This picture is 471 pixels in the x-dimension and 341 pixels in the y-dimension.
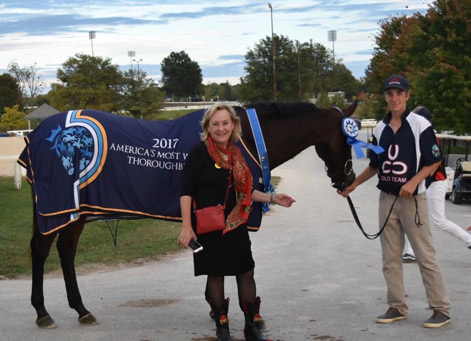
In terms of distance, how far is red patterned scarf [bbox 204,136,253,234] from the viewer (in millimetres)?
5750

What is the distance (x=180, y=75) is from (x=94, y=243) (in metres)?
131

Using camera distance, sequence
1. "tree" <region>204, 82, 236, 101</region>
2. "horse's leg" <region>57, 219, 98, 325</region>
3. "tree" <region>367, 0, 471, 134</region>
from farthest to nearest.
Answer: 1. "tree" <region>204, 82, 236, 101</region>
2. "tree" <region>367, 0, 471, 134</region>
3. "horse's leg" <region>57, 219, 98, 325</region>

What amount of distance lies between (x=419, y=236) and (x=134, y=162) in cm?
264

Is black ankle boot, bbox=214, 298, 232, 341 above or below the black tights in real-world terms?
below

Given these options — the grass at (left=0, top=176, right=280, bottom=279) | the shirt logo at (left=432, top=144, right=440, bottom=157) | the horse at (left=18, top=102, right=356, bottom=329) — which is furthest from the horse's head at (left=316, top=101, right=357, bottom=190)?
the grass at (left=0, top=176, right=280, bottom=279)

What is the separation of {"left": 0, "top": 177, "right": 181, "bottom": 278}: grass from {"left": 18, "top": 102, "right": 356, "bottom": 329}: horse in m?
2.82

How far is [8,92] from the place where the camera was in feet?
280

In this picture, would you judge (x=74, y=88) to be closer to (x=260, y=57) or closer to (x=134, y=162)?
(x=260, y=57)

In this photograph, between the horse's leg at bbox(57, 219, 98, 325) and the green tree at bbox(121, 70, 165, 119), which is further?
the green tree at bbox(121, 70, 165, 119)

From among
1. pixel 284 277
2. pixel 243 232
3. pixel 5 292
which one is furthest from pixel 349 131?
pixel 5 292

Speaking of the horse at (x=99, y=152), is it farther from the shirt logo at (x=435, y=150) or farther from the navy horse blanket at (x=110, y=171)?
the shirt logo at (x=435, y=150)

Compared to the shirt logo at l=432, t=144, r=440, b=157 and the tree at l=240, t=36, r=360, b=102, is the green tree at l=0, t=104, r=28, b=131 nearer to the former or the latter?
the tree at l=240, t=36, r=360, b=102

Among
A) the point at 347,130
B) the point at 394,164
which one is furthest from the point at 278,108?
the point at 394,164

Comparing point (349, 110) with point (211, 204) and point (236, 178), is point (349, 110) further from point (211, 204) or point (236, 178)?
point (211, 204)
